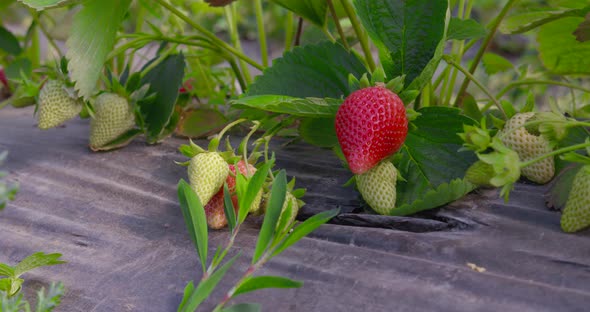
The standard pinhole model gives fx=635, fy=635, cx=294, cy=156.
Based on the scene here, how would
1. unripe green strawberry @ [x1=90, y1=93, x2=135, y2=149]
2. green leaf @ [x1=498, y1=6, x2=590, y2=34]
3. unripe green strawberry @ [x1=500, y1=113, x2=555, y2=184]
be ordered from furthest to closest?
unripe green strawberry @ [x1=90, y1=93, x2=135, y2=149], green leaf @ [x1=498, y1=6, x2=590, y2=34], unripe green strawberry @ [x1=500, y1=113, x2=555, y2=184]

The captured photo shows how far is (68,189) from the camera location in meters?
0.86

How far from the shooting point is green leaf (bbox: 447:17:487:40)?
71cm

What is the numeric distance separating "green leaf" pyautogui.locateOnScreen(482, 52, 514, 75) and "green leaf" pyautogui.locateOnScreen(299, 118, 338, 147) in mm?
519

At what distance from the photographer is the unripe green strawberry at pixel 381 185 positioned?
2.21ft

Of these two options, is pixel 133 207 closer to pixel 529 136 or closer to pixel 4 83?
pixel 529 136

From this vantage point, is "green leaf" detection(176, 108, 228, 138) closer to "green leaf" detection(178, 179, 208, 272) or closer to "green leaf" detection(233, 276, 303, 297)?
"green leaf" detection(178, 179, 208, 272)

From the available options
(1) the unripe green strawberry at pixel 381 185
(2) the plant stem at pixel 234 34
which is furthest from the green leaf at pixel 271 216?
(2) the plant stem at pixel 234 34

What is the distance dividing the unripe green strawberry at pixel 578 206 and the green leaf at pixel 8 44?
115 cm

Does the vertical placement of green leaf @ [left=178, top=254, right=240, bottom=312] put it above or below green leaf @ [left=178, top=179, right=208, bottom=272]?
below

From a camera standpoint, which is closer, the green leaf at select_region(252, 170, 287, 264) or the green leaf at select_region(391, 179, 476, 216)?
the green leaf at select_region(252, 170, 287, 264)

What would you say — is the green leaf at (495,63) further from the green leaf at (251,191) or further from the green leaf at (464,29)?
the green leaf at (251,191)

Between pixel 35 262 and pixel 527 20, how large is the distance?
0.68m

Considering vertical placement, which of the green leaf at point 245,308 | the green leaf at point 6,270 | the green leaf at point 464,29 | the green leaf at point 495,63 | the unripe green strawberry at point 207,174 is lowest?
the green leaf at point 6,270

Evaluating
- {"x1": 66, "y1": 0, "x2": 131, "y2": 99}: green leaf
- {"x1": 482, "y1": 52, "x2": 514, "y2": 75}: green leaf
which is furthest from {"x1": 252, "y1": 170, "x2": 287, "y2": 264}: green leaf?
{"x1": 482, "y1": 52, "x2": 514, "y2": 75}: green leaf
